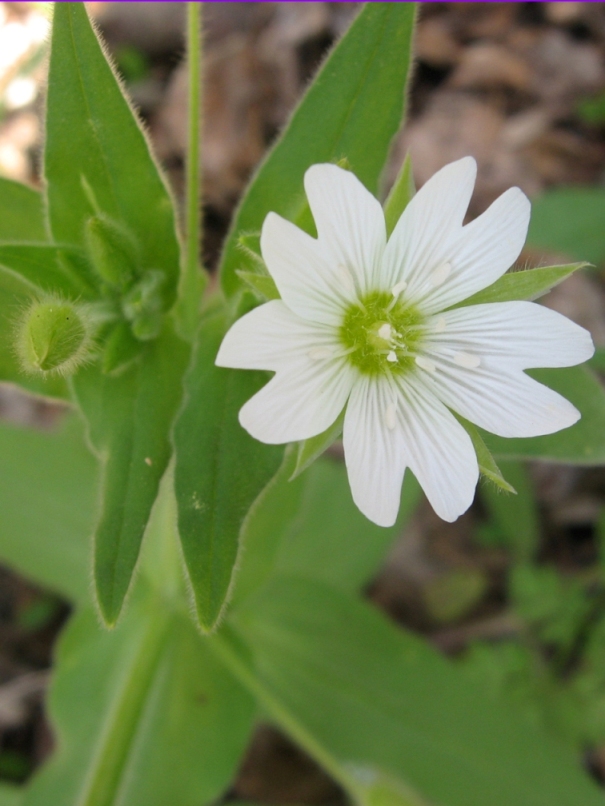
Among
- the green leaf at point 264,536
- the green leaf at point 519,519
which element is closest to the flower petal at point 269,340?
the green leaf at point 264,536

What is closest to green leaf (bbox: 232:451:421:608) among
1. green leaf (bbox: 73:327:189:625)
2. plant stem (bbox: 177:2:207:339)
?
plant stem (bbox: 177:2:207:339)

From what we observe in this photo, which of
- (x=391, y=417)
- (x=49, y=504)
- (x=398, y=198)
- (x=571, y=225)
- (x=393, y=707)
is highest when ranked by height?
(x=571, y=225)

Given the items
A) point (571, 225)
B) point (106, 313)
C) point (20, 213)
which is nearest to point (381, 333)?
point (106, 313)

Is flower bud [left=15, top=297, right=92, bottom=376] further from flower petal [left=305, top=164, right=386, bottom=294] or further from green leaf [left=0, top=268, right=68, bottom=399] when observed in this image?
flower petal [left=305, top=164, right=386, bottom=294]

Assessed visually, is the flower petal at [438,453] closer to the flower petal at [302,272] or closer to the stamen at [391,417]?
the stamen at [391,417]

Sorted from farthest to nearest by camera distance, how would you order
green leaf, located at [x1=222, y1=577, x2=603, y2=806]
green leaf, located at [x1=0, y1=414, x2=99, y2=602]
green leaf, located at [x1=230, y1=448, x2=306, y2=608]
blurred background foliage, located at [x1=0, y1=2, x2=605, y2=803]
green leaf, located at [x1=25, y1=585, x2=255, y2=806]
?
1. blurred background foliage, located at [x1=0, y1=2, x2=605, y2=803]
2. green leaf, located at [x1=0, y1=414, x2=99, y2=602]
3. green leaf, located at [x1=222, y1=577, x2=603, y2=806]
4. green leaf, located at [x1=25, y1=585, x2=255, y2=806]
5. green leaf, located at [x1=230, y1=448, x2=306, y2=608]

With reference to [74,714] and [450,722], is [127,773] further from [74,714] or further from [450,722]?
[450,722]

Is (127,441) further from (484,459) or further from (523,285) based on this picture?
(523,285)
